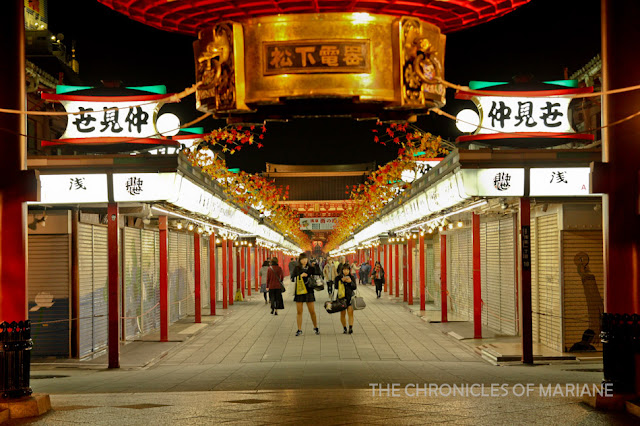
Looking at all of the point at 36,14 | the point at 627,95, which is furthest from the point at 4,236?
the point at 36,14

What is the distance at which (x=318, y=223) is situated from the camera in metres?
86.7

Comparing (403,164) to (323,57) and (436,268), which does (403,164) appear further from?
(323,57)

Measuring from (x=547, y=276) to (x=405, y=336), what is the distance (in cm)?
474

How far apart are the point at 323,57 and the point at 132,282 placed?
670 inches

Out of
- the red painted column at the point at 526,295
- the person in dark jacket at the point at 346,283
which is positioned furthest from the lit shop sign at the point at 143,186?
the person in dark jacket at the point at 346,283

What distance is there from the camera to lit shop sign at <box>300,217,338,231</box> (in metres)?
85.8

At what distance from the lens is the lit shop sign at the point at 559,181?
13.7 metres

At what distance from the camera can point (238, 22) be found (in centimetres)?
575

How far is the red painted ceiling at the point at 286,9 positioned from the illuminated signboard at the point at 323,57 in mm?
805

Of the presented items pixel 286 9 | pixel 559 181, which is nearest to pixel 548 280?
pixel 559 181

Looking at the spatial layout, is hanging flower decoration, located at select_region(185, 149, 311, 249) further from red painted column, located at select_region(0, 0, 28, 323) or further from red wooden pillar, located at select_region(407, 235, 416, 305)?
red painted column, located at select_region(0, 0, 28, 323)

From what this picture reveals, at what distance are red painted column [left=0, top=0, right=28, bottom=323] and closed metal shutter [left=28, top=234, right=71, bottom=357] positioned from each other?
8.23 metres

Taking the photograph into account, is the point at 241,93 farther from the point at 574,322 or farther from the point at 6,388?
the point at 574,322

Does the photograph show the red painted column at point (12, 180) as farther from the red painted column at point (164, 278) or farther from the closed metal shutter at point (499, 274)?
the closed metal shutter at point (499, 274)
